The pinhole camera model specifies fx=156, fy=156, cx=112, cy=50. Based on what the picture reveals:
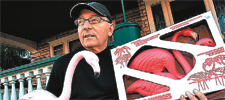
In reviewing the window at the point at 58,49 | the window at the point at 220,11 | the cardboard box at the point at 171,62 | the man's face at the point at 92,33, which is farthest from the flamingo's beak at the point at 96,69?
the window at the point at 58,49

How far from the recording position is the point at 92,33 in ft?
4.42

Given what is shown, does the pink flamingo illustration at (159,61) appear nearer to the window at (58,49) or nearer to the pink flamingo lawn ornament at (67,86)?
the pink flamingo lawn ornament at (67,86)

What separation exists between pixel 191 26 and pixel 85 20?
33.0 inches

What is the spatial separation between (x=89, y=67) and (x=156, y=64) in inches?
24.7

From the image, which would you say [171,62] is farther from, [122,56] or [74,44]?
[74,44]

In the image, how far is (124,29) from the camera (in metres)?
1.54

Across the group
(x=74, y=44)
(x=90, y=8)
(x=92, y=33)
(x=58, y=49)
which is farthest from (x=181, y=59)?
(x=58, y=49)

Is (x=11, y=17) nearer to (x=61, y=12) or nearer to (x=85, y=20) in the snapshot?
(x=61, y=12)

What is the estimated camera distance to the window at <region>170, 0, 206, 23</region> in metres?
4.46

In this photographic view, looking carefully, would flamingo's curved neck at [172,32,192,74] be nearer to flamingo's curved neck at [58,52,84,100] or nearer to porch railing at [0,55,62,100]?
flamingo's curved neck at [58,52,84,100]

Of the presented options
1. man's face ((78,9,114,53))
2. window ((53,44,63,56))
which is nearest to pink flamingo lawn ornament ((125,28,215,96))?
man's face ((78,9,114,53))

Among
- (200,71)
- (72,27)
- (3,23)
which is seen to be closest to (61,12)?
(72,27)

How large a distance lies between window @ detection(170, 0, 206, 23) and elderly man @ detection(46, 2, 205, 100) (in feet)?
11.6

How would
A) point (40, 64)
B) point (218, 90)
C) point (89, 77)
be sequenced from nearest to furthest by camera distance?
point (218, 90) → point (89, 77) → point (40, 64)
